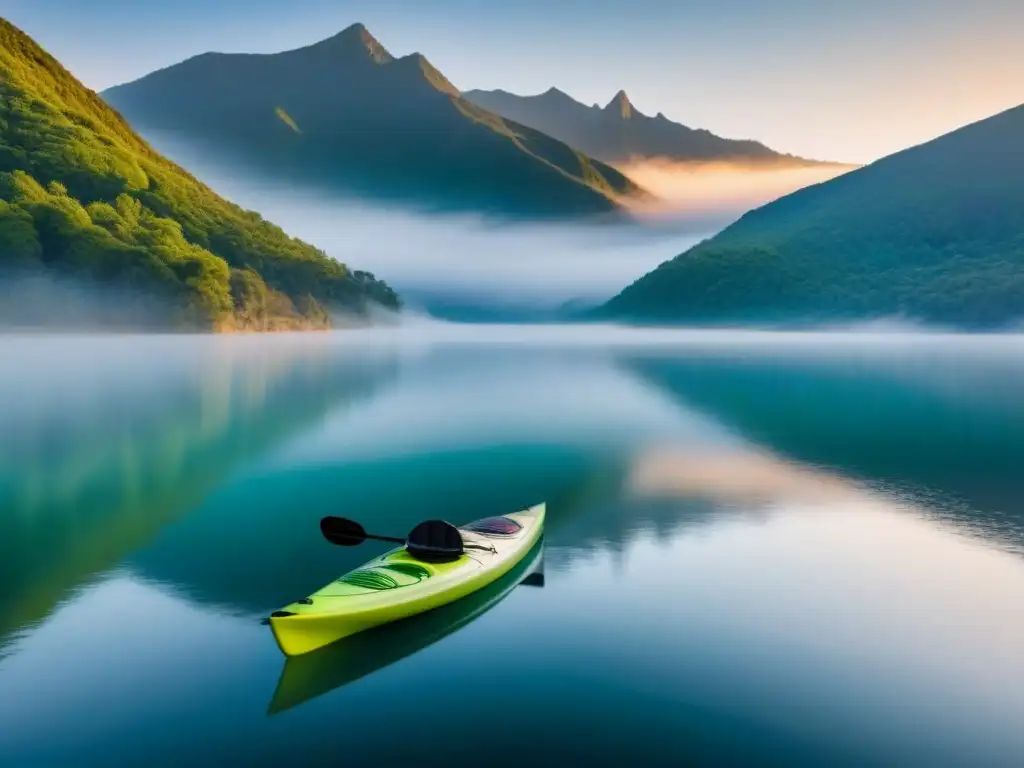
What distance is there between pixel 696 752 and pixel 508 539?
350 inches

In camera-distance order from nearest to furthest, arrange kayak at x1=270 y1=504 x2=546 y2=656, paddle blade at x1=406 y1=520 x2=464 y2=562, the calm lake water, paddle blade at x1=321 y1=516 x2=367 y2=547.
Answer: the calm lake water
kayak at x1=270 y1=504 x2=546 y2=656
paddle blade at x1=406 y1=520 x2=464 y2=562
paddle blade at x1=321 y1=516 x2=367 y2=547

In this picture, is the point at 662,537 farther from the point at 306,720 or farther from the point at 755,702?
the point at 306,720

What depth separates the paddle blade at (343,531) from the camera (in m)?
22.4

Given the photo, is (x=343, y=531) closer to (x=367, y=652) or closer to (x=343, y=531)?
(x=343, y=531)

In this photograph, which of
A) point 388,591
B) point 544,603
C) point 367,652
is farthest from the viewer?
point 544,603

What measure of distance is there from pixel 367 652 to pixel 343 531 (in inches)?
239

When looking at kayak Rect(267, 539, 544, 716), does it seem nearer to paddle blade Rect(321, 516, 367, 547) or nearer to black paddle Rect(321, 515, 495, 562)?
black paddle Rect(321, 515, 495, 562)

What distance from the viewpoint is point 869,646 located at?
17.6 meters

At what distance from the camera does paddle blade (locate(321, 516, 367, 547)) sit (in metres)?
22.4

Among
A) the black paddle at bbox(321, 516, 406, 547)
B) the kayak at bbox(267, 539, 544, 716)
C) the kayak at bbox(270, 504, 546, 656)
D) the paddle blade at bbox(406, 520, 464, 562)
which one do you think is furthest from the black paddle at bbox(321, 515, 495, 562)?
the black paddle at bbox(321, 516, 406, 547)

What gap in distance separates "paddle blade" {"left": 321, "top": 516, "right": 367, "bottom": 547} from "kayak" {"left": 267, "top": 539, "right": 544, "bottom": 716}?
13.5 feet

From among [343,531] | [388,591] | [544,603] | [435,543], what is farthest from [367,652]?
[343,531]

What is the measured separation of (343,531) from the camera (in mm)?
22469

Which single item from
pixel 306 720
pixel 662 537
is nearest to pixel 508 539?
pixel 662 537
